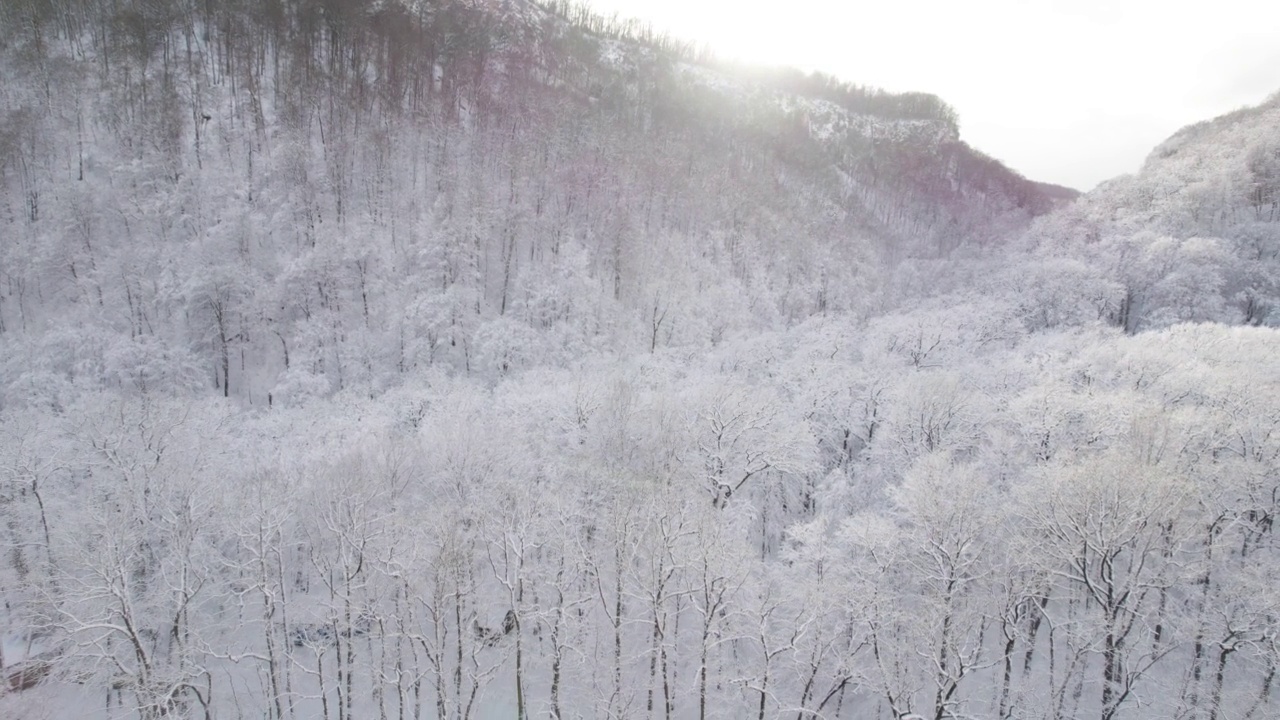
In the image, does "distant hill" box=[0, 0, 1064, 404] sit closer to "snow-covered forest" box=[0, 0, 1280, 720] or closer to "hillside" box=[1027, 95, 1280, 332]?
"snow-covered forest" box=[0, 0, 1280, 720]

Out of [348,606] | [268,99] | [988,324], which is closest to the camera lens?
[348,606]

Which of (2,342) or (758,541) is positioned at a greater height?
(2,342)

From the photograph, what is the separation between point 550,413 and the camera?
42594mm

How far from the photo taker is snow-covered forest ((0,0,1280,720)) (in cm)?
2636

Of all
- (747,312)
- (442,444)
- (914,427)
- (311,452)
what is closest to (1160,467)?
(914,427)

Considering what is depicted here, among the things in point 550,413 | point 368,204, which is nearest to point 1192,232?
point 550,413

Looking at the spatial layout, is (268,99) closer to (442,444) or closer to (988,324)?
(442,444)

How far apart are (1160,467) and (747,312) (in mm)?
57141

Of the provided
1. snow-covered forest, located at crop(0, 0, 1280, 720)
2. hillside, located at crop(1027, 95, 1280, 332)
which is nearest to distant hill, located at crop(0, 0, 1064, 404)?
snow-covered forest, located at crop(0, 0, 1280, 720)

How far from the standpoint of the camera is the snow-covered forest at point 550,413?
86.5ft

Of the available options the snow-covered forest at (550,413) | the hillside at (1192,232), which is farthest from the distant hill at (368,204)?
the hillside at (1192,232)

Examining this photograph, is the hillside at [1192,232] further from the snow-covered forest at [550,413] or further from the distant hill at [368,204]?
the distant hill at [368,204]

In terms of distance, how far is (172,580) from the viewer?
28.2 meters

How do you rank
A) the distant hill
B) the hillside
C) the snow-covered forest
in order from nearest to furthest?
the snow-covered forest
the distant hill
the hillside
